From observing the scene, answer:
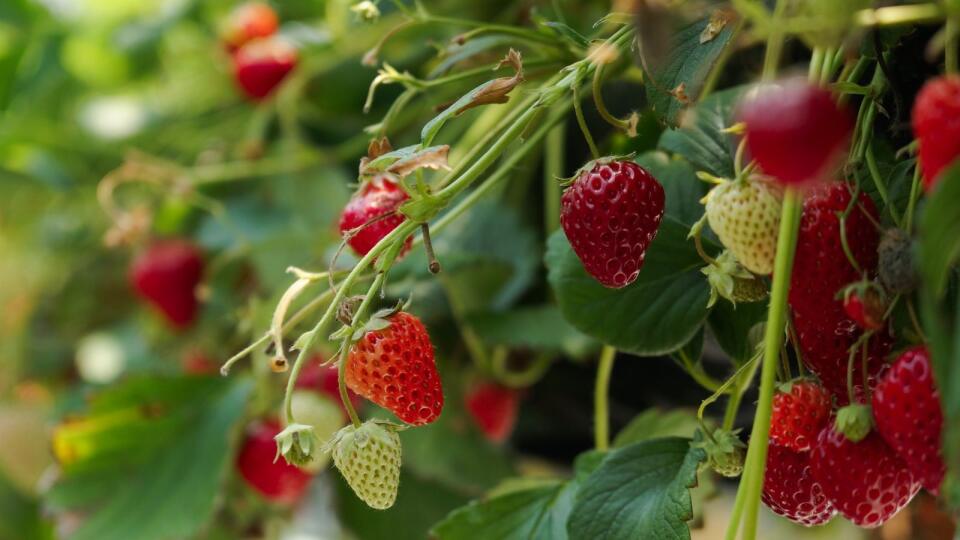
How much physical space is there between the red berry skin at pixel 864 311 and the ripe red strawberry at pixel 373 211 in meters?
0.20

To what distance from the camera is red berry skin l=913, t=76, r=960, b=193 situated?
301 mm

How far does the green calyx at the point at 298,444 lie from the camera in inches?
16.8

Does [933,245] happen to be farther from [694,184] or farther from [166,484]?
[166,484]

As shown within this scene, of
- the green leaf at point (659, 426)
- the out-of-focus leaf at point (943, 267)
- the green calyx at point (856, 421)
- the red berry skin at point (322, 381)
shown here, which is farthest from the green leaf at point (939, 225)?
the red berry skin at point (322, 381)

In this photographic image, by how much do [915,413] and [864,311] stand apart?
35 millimetres

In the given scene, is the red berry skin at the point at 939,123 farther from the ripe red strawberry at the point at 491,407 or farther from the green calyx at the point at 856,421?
the ripe red strawberry at the point at 491,407

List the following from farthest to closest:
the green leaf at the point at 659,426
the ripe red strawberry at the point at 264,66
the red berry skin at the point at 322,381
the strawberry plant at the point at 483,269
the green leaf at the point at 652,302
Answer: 1. the ripe red strawberry at the point at 264,66
2. the red berry skin at the point at 322,381
3. the green leaf at the point at 659,426
4. the green leaf at the point at 652,302
5. the strawberry plant at the point at 483,269

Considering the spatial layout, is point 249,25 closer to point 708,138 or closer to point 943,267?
point 708,138

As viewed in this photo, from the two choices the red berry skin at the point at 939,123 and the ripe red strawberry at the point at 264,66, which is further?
the ripe red strawberry at the point at 264,66

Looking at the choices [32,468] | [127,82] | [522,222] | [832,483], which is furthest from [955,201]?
[32,468]

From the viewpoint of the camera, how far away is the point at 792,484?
1.41 feet

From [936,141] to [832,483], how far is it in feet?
0.46

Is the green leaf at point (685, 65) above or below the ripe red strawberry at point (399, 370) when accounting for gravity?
above

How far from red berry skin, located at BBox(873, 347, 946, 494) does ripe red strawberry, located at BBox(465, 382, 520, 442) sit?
1.77ft
